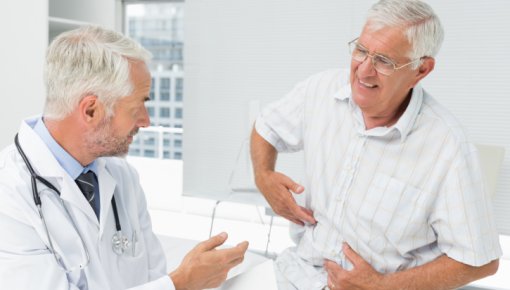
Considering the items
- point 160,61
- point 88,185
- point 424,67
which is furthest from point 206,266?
point 160,61

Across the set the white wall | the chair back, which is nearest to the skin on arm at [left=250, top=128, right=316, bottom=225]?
the chair back

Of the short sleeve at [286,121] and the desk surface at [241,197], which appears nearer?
the short sleeve at [286,121]

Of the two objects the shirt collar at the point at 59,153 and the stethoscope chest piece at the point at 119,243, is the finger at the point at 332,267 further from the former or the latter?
the shirt collar at the point at 59,153

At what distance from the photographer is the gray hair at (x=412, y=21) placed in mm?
1381

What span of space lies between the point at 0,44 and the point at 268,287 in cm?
252

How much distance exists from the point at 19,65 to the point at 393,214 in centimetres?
245

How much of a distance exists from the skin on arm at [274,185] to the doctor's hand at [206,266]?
355mm

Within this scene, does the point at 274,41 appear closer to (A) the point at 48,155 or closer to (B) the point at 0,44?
(B) the point at 0,44

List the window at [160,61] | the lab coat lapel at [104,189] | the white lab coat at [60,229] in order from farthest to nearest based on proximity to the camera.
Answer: the window at [160,61]
the lab coat lapel at [104,189]
the white lab coat at [60,229]

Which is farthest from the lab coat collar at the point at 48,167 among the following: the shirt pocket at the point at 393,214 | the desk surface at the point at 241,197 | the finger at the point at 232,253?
the desk surface at the point at 241,197

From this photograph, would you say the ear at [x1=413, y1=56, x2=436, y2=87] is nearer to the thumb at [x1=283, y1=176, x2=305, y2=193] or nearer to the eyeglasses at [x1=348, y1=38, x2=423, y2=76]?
the eyeglasses at [x1=348, y1=38, x2=423, y2=76]

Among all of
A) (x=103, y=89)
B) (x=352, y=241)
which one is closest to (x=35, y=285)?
(x=103, y=89)

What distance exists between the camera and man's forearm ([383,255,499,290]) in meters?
1.37

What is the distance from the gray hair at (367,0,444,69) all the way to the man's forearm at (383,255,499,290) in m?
0.53
